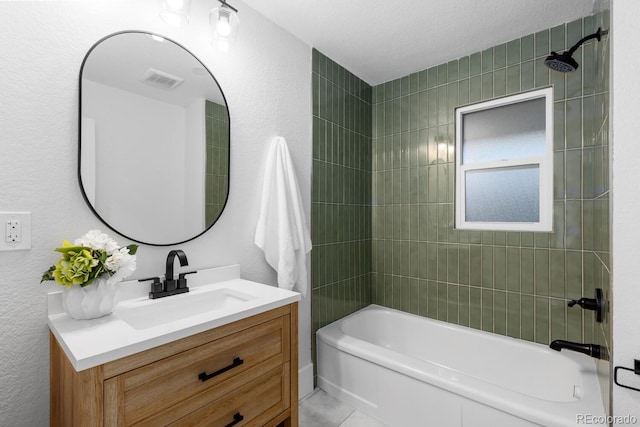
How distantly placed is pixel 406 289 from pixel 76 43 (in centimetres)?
256

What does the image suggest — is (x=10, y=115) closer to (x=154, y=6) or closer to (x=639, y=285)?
(x=154, y=6)

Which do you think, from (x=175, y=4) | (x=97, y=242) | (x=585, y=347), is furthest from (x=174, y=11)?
(x=585, y=347)

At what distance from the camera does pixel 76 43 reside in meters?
1.16

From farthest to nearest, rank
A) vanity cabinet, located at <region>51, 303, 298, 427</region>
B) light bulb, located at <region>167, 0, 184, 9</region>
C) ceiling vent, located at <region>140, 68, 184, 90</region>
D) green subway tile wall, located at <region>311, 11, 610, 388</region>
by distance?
green subway tile wall, located at <region>311, 11, 610, 388</region>, ceiling vent, located at <region>140, 68, 184, 90</region>, light bulb, located at <region>167, 0, 184, 9</region>, vanity cabinet, located at <region>51, 303, 298, 427</region>

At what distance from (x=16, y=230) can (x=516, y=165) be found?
106 inches

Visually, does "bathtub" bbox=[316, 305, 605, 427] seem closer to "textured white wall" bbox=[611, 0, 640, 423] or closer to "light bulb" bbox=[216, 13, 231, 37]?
"textured white wall" bbox=[611, 0, 640, 423]

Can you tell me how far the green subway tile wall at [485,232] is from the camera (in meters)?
1.83

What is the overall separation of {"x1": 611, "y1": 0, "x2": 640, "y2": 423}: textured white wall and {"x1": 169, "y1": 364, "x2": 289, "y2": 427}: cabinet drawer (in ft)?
3.95

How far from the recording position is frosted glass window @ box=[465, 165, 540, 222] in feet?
6.78

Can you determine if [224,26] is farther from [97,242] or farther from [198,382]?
[198,382]

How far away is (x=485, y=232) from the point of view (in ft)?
7.23

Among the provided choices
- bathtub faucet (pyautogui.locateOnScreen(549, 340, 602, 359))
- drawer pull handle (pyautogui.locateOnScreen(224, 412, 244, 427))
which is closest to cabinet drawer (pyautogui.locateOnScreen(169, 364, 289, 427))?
drawer pull handle (pyautogui.locateOnScreen(224, 412, 244, 427))

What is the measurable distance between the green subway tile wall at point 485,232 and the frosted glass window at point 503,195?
13 cm

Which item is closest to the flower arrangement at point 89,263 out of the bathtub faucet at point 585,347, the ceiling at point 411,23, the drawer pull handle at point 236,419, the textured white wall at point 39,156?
the textured white wall at point 39,156
